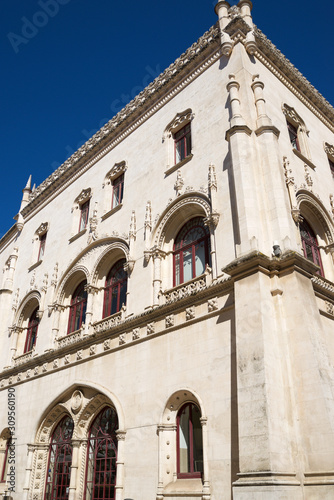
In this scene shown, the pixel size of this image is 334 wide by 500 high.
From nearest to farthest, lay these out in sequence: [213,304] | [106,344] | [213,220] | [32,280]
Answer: [213,304] → [213,220] → [106,344] → [32,280]

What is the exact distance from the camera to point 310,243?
15.7 m

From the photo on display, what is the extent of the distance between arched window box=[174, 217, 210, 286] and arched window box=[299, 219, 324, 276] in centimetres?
358

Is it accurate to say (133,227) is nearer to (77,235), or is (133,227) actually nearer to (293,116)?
(77,235)

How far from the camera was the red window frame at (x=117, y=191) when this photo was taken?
20047 millimetres

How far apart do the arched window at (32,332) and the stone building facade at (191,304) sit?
0.38ft

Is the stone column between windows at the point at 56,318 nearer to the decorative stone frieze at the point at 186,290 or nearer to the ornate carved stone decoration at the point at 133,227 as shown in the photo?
the ornate carved stone decoration at the point at 133,227

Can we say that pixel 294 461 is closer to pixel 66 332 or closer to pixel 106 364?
pixel 106 364

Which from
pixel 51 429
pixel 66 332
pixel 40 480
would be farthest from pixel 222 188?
pixel 40 480

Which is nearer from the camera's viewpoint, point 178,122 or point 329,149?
point 178,122

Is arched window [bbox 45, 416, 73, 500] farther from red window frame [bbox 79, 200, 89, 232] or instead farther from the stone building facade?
red window frame [bbox 79, 200, 89, 232]

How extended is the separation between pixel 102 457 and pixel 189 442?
4.20 metres

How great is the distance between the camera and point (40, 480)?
16812 mm

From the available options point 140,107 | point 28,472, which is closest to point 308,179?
point 140,107

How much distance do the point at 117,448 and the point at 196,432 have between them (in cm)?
333
